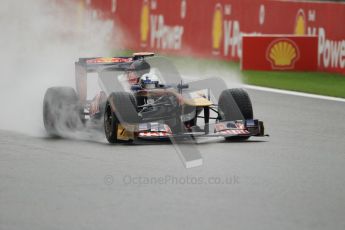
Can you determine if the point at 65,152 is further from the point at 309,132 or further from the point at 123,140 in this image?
the point at 309,132

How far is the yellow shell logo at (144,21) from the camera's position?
2901 cm

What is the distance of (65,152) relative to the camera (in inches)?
469

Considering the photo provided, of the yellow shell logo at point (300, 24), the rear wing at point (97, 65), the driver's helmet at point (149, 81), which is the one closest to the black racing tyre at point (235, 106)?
the driver's helmet at point (149, 81)

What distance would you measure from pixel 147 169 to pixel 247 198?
174cm

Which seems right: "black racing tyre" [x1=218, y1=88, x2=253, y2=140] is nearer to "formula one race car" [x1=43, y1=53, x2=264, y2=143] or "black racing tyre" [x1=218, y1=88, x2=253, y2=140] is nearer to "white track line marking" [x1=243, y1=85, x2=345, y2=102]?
"formula one race car" [x1=43, y1=53, x2=264, y2=143]

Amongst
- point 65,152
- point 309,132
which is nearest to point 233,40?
point 309,132

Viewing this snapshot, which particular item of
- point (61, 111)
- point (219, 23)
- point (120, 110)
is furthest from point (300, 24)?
point (120, 110)

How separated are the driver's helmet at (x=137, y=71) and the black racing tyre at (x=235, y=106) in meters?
1.07

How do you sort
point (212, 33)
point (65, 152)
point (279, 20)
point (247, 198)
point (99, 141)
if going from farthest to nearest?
point (212, 33) < point (279, 20) < point (99, 141) < point (65, 152) < point (247, 198)

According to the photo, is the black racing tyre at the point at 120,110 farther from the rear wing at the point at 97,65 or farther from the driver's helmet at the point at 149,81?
the rear wing at the point at 97,65

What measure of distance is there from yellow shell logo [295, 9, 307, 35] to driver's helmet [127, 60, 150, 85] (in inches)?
441

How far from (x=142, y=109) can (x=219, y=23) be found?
13.6 meters

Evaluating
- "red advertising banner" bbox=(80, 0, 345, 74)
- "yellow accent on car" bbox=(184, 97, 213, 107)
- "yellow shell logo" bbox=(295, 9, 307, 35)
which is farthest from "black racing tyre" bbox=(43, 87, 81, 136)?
"yellow shell logo" bbox=(295, 9, 307, 35)

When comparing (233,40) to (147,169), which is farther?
(233,40)
